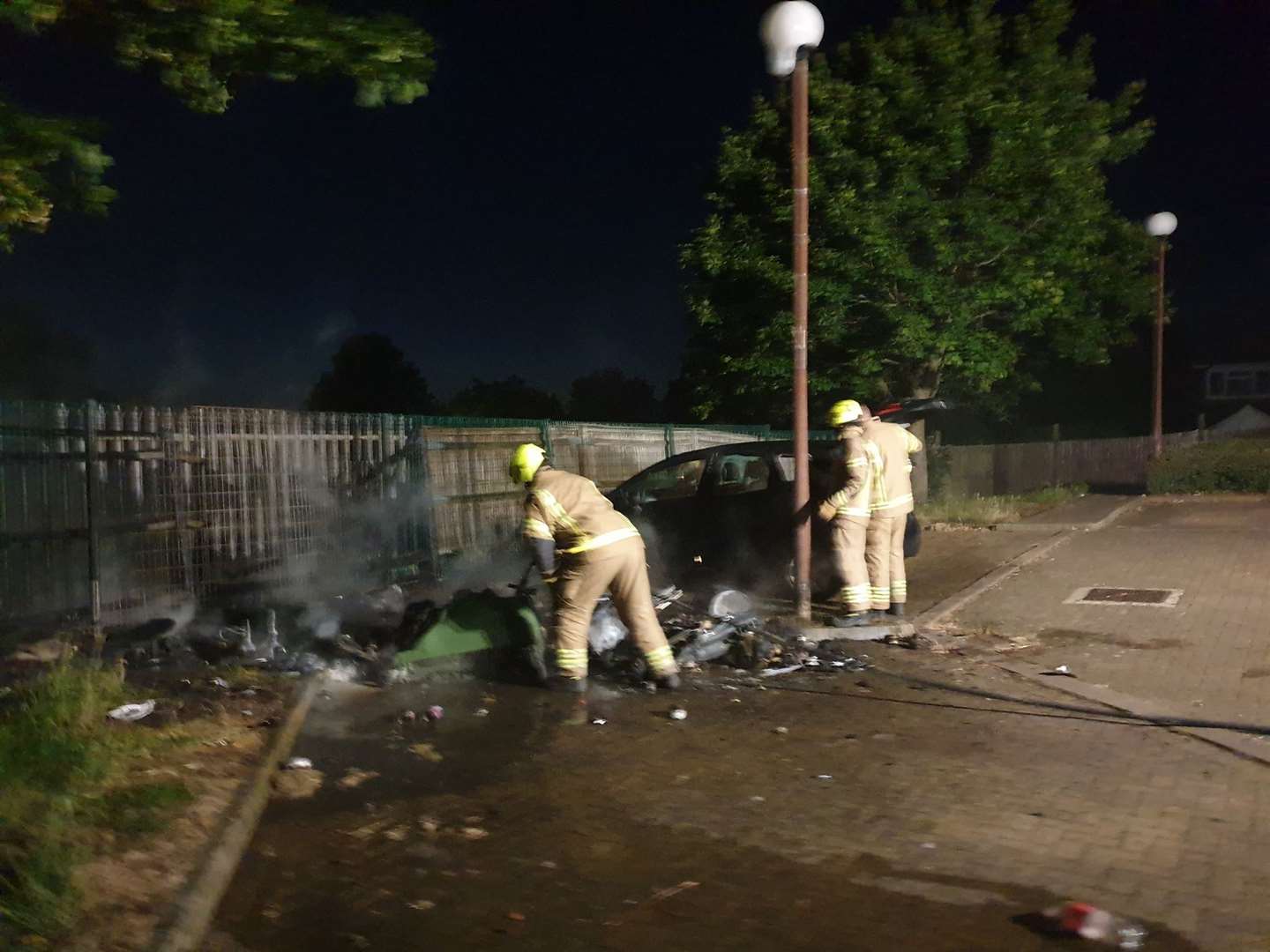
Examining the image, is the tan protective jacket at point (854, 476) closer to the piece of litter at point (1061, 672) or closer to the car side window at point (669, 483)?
the piece of litter at point (1061, 672)

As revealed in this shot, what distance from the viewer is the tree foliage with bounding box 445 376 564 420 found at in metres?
38.5

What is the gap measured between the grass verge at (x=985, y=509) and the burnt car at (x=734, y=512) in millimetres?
6405

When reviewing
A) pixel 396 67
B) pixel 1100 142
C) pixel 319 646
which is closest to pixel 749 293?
pixel 1100 142

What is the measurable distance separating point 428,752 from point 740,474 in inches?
199

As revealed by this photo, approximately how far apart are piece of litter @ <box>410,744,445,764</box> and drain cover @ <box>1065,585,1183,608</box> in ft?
20.2

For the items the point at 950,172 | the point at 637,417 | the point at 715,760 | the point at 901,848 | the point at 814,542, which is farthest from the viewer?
the point at 637,417

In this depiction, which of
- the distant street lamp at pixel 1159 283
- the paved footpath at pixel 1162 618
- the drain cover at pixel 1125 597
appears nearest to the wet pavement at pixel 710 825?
the paved footpath at pixel 1162 618

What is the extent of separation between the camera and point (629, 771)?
5465mm

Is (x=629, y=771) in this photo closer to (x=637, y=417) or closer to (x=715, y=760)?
(x=715, y=760)

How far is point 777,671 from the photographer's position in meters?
7.45

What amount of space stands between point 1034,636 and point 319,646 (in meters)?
5.18

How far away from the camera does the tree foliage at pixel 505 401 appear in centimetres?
3850

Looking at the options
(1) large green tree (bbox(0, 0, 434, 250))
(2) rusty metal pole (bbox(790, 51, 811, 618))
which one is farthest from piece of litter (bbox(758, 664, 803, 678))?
(1) large green tree (bbox(0, 0, 434, 250))

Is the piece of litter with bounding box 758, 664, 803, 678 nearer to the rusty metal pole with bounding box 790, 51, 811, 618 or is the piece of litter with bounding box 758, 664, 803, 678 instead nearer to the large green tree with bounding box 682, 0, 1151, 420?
the rusty metal pole with bounding box 790, 51, 811, 618
